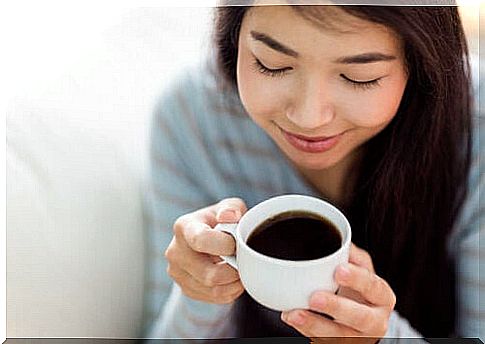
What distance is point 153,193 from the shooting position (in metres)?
1.50

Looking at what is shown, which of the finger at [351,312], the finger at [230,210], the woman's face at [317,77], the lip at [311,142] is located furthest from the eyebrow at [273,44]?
the finger at [351,312]

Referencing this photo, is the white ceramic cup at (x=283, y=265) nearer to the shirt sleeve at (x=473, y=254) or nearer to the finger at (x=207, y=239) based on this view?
the finger at (x=207, y=239)

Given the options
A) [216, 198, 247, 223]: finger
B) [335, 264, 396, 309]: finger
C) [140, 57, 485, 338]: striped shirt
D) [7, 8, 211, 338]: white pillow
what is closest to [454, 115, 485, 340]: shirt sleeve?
[140, 57, 485, 338]: striped shirt

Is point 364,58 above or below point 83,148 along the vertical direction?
above

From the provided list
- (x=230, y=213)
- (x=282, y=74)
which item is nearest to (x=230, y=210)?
A: (x=230, y=213)

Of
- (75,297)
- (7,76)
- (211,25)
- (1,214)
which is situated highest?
(211,25)

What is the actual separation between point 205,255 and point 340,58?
35 centimetres

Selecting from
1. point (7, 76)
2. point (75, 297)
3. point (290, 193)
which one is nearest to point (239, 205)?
point (290, 193)

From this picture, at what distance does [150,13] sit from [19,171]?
314 mm

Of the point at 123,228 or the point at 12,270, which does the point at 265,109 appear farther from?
the point at 12,270

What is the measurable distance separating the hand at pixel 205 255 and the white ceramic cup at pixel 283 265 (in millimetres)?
18

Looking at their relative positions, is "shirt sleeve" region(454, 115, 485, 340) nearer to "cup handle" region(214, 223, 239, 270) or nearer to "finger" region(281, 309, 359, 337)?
"finger" region(281, 309, 359, 337)

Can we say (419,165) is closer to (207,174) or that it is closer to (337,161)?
(337,161)

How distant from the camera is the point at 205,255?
1478 mm
